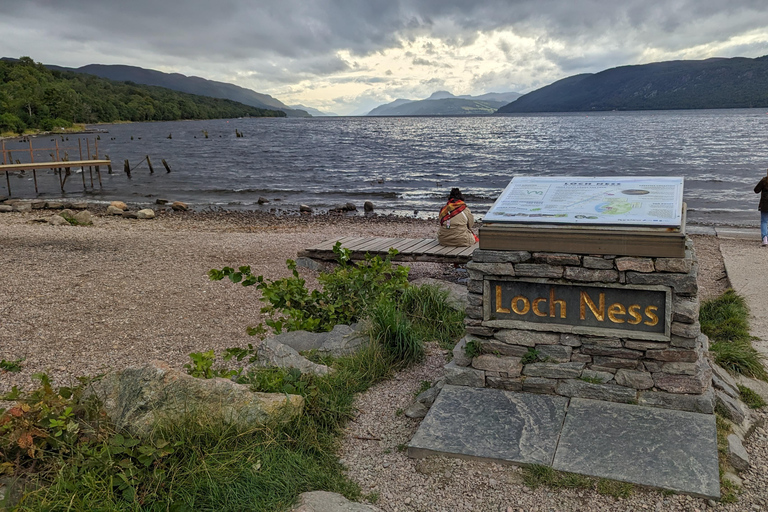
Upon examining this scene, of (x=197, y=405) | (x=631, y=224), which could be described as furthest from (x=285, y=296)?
(x=631, y=224)

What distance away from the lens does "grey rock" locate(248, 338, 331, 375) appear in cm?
479

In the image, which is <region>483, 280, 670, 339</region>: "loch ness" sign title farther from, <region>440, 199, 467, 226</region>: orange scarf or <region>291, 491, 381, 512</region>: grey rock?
<region>440, 199, 467, 226</region>: orange scarf

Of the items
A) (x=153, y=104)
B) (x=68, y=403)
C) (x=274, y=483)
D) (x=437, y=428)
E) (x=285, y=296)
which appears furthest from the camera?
(x=153, y=104)

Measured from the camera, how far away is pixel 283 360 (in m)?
4.91

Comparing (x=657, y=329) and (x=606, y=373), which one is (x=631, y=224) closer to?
(x=657, y=329)

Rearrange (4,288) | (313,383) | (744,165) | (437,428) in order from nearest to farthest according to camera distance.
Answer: (437,428) → (313,383) → (4,288) → (744,165)

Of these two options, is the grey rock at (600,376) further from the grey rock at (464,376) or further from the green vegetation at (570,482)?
the green vegetation at (570,482)

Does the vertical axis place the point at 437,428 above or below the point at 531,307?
below

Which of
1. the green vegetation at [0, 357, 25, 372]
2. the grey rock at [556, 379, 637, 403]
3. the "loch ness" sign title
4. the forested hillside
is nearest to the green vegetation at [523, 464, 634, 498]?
the grey rock at [556, 379, 637, 403]

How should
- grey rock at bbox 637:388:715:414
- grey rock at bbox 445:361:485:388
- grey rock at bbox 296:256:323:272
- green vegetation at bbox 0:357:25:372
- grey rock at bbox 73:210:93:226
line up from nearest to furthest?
grey rock at bbox 637:388:715:414 < grey rock at bbox 445:361:485:388 < green vegetation at bbox 0:357:25:372 < grey rock at bbox 296:256:323:272 < grey rock at bbox 73:210:93:226

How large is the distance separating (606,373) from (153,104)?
177362 mm

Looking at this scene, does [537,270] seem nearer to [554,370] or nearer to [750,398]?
[554,370]

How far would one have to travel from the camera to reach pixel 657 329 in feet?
13.4

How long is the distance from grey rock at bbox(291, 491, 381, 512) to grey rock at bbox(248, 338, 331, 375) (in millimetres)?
1419
